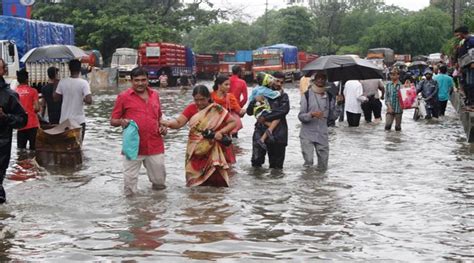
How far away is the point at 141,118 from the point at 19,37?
20.0 m

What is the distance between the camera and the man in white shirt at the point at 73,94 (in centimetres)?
1232

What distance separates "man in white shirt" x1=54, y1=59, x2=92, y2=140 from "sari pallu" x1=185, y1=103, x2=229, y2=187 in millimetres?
3220

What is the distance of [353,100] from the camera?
18172 mm

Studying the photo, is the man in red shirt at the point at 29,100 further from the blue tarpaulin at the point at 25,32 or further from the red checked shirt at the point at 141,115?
the blue tarpaulin at the point at 25,32

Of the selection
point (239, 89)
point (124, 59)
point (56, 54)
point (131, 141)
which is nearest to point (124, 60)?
point (124, 59)

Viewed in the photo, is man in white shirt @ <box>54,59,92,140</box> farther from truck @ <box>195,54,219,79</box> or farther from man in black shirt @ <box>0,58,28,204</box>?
truck @ <box>195,54,219,79</box>

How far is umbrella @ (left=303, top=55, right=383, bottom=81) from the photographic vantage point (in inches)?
525

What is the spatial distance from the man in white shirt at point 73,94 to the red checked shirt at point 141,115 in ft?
11.0

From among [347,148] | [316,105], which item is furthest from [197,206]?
[347,148]

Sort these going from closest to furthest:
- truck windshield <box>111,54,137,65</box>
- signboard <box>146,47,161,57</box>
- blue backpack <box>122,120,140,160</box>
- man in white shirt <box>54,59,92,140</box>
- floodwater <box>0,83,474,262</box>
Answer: floodwater <box>0,83,474,262</box>, blue backpack <box>122,120,140,160</box>, man in white shirt <box>54,59,92,140</box>, signboard <box>146,47,161,57</box>, truck windshield <box>111,54,137,65</box>

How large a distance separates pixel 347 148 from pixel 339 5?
85.1 meters

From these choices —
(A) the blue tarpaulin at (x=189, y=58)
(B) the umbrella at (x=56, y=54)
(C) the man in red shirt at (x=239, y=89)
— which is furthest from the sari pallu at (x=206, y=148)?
(A) the blue tarpaulin at (x=189, y=58)

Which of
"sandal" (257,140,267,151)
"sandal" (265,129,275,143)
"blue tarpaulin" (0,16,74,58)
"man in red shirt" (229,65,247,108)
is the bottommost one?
"sandal" (257,140,267,151)

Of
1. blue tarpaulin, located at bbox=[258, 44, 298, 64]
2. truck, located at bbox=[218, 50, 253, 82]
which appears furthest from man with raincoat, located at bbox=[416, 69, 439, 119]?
truck, located at bbox=[218, 50, 253, 82]
